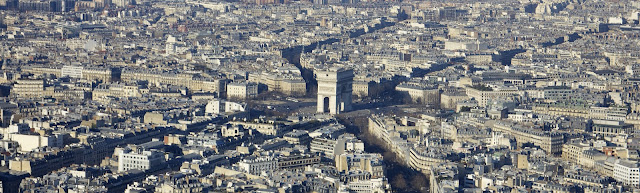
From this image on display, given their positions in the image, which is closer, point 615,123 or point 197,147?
point 197,147

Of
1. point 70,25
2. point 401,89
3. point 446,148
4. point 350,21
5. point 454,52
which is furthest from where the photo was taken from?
point 350,21

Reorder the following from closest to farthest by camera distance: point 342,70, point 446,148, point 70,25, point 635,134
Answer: point 446,148 → point 635,134 → point 342,70 → point 70,25

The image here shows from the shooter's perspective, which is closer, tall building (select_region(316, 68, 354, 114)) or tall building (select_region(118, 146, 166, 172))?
tall building (select_region(118, 146, 166, 172))

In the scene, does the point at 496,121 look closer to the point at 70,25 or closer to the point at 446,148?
the point at 446,148

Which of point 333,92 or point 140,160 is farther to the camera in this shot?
point 333,92

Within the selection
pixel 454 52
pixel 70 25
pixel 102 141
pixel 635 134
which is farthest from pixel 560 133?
pixel 70 25

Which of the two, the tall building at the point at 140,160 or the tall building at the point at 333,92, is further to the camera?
the tall building at the point at 333,92

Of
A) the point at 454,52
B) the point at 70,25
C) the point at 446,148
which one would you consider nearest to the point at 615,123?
the point at 446,148
